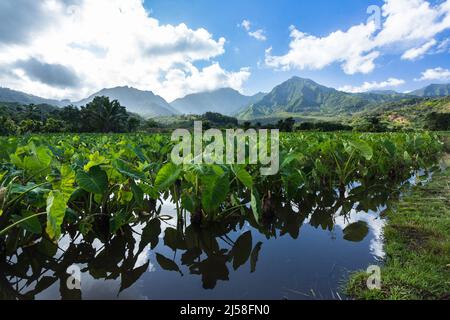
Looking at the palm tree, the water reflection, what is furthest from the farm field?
the palm tree

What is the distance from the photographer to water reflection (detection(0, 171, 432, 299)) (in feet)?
7.73

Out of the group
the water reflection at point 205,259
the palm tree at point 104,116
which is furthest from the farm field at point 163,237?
the palm tree at point 104,116

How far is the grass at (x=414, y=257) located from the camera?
214 cm

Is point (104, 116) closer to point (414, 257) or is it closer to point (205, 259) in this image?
point (205, 259)

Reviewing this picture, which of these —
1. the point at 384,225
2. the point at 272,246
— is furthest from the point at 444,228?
the point at 272,246

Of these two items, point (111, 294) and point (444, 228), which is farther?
point (444, 228)

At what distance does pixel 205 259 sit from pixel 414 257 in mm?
1944

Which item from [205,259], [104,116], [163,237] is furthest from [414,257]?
[104,116]

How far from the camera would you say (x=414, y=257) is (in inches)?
103

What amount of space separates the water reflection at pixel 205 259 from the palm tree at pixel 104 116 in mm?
55540

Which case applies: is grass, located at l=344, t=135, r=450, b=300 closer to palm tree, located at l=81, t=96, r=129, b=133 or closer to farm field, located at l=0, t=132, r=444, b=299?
farm field, located at l=0, t=132, r=444, b=299
